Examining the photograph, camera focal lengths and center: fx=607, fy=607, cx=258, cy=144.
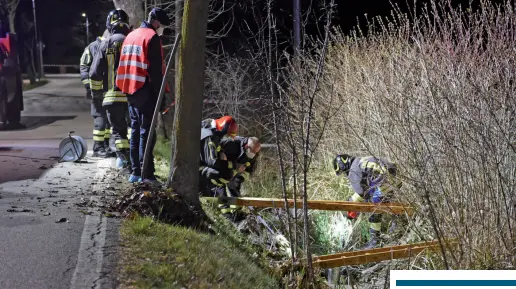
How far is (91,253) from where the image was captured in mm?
4582

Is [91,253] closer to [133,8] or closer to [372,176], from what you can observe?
[372,176]

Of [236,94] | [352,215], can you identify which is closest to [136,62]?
[352,215]

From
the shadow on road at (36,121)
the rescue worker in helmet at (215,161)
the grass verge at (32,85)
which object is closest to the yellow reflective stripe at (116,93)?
the rescue worker in helmet at (215,161)

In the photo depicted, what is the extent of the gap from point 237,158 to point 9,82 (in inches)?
306

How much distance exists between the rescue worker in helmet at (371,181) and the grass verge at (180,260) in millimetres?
1945

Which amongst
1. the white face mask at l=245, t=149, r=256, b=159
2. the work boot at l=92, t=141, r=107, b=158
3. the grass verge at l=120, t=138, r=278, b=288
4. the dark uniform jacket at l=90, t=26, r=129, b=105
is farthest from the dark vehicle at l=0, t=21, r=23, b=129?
the grass verge at l=120, t=138, r=278, b=288

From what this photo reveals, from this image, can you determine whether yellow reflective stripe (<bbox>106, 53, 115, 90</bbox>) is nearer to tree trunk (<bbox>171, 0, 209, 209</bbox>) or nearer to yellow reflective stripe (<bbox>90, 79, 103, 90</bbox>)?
yellow reflective stripe (<bbox>90, 79, 103, 90</bbox>)

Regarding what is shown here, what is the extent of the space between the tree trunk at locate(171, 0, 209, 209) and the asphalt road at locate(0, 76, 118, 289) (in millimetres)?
784

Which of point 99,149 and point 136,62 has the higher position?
point 136,62

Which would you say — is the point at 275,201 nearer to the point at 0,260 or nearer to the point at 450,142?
the point at 450,142

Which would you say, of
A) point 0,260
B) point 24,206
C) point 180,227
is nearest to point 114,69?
point 24,206

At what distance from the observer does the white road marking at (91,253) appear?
13.3ft

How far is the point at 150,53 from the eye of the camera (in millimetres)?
6527

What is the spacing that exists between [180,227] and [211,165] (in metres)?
2.01
